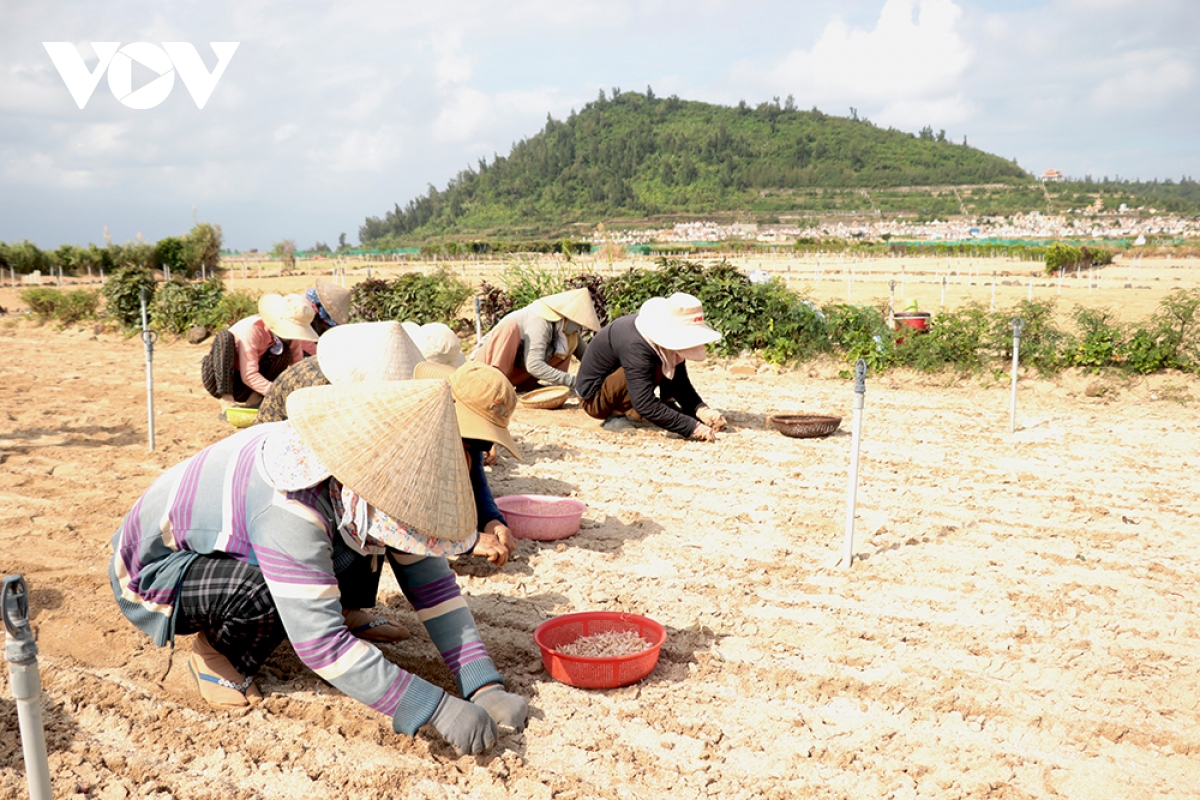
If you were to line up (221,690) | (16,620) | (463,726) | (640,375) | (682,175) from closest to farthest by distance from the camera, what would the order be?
(16,620)
(463,726)
(221,690)
(640,375)
(682,175)

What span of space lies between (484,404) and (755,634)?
1.43m

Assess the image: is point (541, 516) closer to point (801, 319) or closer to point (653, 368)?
point (653, 368)

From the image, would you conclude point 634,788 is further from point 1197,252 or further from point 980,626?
point 1197,252

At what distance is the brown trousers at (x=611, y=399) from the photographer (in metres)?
6.61

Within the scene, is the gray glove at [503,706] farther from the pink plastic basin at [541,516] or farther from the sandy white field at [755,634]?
the pink plastic basin at [541,516]

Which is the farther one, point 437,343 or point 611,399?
point 611,399

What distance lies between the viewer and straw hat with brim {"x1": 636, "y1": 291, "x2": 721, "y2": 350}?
19.3ft

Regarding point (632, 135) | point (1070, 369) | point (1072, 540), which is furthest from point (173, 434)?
point (632, 135)

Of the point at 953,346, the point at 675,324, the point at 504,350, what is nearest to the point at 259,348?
the point at 504,350

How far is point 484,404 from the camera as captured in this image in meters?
3.31

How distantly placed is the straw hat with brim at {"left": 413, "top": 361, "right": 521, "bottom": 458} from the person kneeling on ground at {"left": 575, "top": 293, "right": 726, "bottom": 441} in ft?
8.91

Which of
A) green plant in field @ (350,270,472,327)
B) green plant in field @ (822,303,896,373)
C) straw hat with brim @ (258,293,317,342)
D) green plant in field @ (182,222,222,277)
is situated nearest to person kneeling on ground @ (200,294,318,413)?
straw hat with brim @ (258,293,317,342)

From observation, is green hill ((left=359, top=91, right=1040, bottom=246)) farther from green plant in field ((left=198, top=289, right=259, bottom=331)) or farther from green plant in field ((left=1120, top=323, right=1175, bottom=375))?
green plant in field ((left=1120, top=323, right=1175, bottom=375))

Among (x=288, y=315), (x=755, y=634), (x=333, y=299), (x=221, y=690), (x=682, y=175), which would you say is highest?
(x=682, y=175)
